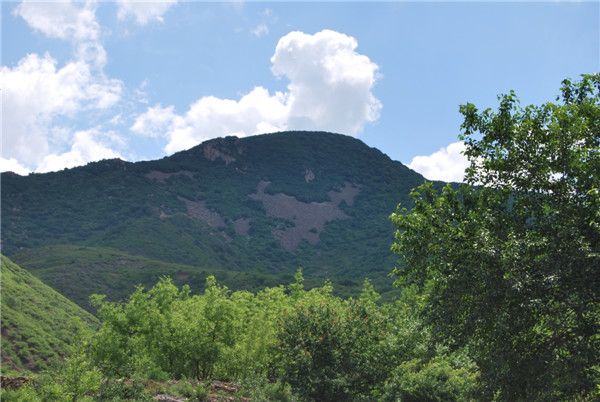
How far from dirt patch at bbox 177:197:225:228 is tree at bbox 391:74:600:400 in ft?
544

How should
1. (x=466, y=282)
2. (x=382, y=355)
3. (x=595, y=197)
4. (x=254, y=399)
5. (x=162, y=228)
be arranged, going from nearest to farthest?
(x=595, y=197) → (x=466, y=282) → (x=254, y=399) → (x=382, y=355) → (x=162, y=228)

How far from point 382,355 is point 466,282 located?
15.4 m

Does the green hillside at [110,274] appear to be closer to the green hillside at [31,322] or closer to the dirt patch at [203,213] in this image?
the green hillside at [31,322]

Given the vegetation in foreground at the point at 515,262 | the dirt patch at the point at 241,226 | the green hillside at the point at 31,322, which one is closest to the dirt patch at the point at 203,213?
the dirt patch at the point at 241,226

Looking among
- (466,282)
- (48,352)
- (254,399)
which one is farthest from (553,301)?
(48,352)

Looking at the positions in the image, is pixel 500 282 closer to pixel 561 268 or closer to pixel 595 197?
pixel 561 268

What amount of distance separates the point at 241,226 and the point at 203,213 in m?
13.7

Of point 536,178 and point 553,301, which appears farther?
point 536,178

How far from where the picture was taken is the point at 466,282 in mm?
15102

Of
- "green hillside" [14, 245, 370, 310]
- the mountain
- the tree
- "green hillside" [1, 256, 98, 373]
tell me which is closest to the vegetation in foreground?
the tree

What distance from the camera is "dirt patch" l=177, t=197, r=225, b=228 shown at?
595 feet

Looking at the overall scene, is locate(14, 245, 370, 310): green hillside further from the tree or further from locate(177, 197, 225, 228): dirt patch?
the tree

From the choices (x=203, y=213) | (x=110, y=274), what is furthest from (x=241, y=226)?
(x=110, y=274)

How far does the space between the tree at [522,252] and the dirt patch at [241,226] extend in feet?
545
